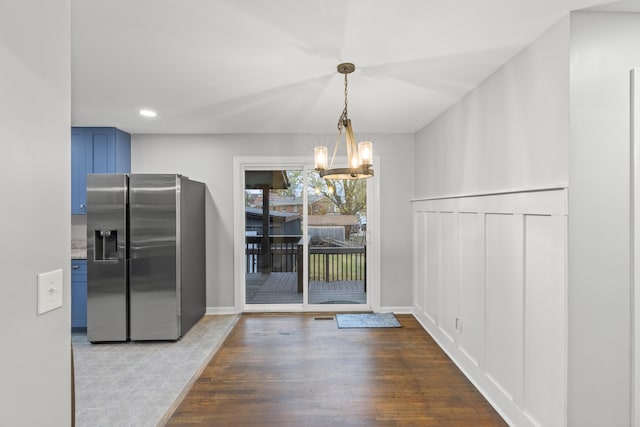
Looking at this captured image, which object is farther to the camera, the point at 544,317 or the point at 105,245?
the point at 105,245

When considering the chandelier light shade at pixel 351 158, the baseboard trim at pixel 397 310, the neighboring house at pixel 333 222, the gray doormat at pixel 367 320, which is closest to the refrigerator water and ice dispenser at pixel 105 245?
the neighboring house at pixel 333 222

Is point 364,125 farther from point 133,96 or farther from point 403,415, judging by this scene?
point 403,415

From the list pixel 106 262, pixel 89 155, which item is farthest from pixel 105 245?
pixel 89 155

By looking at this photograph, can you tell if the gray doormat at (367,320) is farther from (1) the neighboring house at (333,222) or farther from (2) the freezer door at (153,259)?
(2) the freezer door at (153,259)

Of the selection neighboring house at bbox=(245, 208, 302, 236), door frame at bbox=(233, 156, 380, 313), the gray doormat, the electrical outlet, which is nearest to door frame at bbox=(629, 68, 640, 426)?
the electrical outlet

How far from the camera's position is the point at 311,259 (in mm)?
4660

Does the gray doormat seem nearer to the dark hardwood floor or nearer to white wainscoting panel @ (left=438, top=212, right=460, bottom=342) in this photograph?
the dark hardwood floor

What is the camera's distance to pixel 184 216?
3.77 m

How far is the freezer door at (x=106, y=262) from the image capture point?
3.49 meters

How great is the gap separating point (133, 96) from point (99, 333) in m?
2.52

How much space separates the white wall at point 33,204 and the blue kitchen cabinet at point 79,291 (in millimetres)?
3248

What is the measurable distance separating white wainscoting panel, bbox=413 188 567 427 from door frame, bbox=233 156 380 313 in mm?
1135

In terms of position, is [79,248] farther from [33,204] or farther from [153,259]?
[33,204]

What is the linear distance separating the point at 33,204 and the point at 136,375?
254 cm
